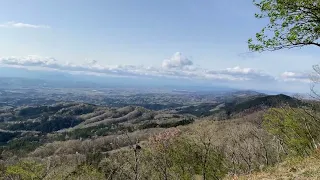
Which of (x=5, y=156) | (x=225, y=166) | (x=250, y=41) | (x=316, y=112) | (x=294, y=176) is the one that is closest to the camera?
(x=250, y=41)

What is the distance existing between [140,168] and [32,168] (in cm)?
3364

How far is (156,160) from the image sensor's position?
170 feet

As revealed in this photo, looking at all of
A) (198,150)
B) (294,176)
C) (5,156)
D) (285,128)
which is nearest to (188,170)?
(198,150)

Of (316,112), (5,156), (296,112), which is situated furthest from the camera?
(5,156)

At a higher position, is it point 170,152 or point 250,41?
point 250,41

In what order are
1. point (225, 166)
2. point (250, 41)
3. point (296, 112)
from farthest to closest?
point (225, 166)
point (296, 112)
point (250, 41)

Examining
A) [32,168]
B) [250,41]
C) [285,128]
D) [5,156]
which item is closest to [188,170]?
[285,128]

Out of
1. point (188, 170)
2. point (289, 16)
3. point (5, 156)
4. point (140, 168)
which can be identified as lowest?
point (5, 156)

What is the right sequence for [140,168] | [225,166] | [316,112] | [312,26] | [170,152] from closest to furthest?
1. [312,26]
2. [316,112]
3. [225,166]
4. [170,152]
5. [140,168]

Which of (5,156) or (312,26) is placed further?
(5,156)

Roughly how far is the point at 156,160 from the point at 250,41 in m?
40.4

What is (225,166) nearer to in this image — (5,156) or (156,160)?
(156,160)

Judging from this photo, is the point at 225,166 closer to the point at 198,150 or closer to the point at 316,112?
the point at 198,150

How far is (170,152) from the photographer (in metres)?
49.2
